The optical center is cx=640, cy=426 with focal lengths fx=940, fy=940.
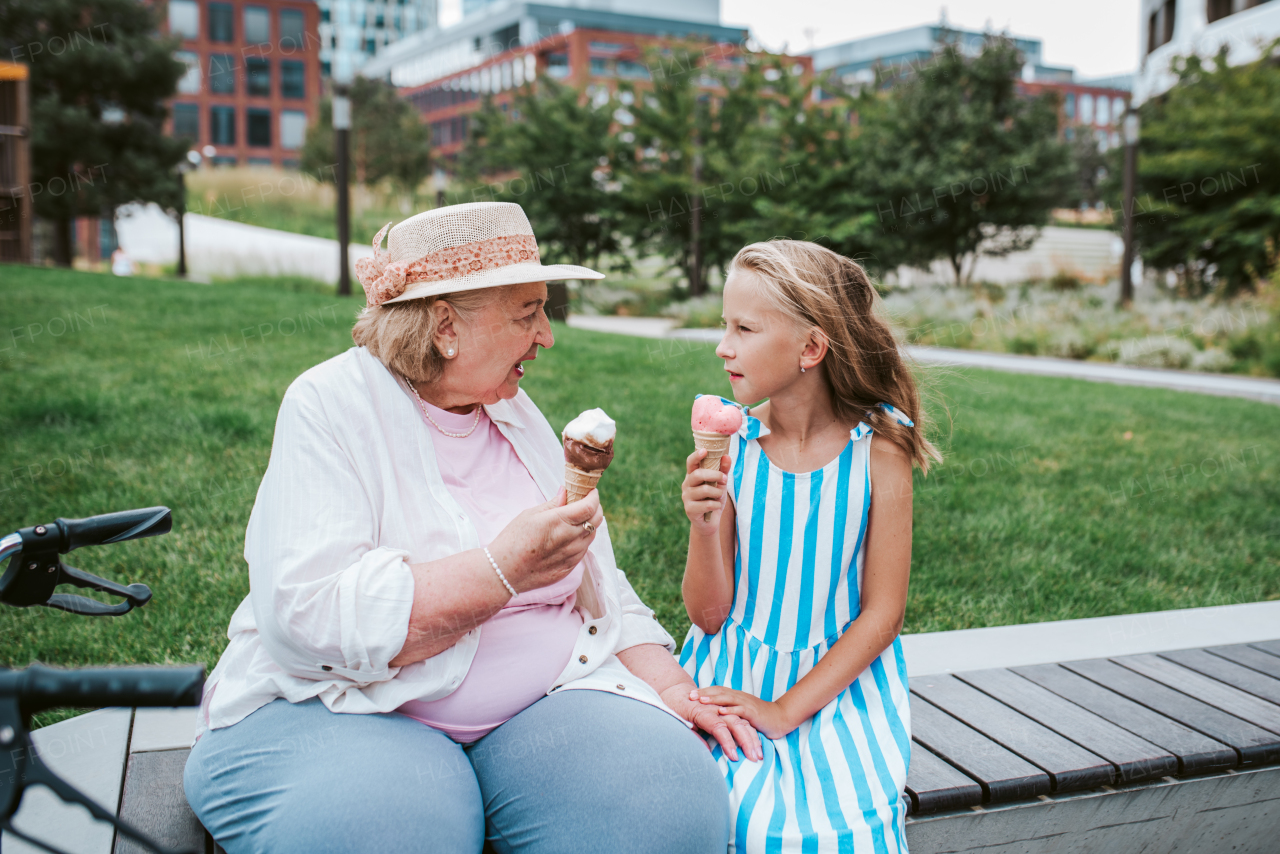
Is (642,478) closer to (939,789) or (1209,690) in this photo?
(1209,690)

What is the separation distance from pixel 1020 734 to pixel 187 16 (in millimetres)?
69438

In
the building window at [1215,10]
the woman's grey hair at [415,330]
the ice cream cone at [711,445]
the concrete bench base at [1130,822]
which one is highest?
the building window at [1215,10]

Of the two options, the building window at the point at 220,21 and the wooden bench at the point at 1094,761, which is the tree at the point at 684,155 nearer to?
the wooden bench at the point at 1094,761

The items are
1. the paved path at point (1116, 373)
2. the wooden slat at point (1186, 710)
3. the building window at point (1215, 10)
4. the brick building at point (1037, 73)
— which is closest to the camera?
the wooden slat at point (1186, 710)

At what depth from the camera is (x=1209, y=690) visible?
260 centimetres

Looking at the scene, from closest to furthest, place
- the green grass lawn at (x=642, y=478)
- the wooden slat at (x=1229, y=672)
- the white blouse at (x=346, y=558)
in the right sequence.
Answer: the white blouse at (x=346, y=558) < the wooden slat at (x=1229, y=672) < the green grass lawn at (x=642, y=478)

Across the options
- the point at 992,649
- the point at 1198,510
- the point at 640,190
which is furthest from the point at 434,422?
the point at 640,190

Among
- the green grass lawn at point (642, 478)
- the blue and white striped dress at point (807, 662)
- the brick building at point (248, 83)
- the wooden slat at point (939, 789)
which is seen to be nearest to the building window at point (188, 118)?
the brick building at point (248, 83)

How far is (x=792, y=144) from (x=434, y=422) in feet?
65.2

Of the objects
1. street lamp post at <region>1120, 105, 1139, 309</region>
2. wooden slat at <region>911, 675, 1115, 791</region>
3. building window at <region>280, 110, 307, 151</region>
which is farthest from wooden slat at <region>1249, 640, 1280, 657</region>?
building window at <region>280, 110, 307, 151</region>

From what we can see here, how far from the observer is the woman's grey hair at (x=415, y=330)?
76.7 inches

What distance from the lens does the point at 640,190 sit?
2111 centimetres

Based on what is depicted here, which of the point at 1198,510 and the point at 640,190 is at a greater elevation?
the point at 640,190

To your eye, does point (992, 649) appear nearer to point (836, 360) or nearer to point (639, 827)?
point (836, 360)
